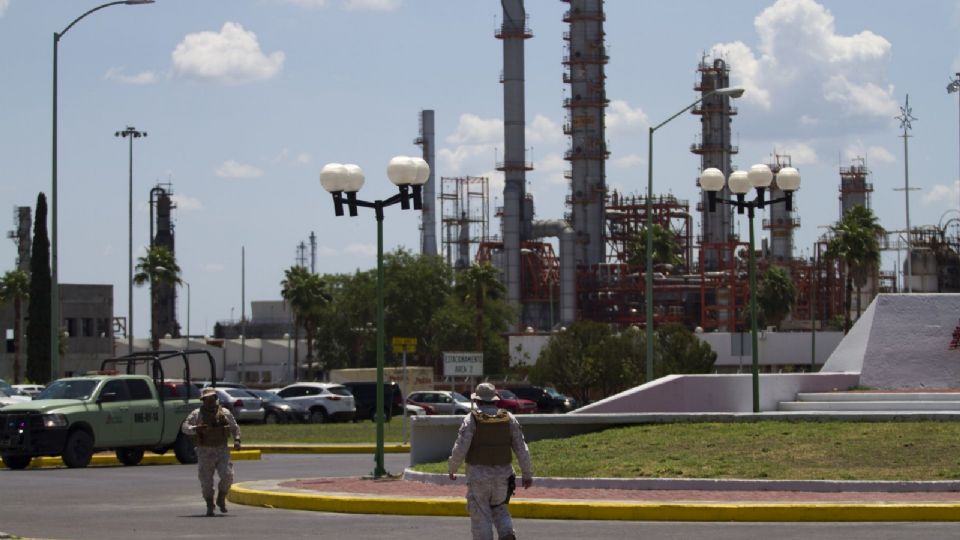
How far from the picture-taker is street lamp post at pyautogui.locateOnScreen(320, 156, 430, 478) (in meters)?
22.6

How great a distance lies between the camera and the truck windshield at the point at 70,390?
28.5m

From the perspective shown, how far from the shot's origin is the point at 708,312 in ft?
351

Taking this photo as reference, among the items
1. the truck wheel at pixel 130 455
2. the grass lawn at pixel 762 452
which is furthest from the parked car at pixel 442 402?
the grass lawn at pixel 762 452

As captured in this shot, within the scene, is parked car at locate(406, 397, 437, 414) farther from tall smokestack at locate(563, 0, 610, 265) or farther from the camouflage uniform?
tall smokestack at locate(563, 0, 610, 265)

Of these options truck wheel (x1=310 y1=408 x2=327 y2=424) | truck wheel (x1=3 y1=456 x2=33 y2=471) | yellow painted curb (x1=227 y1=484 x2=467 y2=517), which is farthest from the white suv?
yellow painted curb (x1=227 y1=484 x2=467 y2=517)

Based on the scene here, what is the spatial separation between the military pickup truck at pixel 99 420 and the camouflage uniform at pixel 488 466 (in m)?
16.2

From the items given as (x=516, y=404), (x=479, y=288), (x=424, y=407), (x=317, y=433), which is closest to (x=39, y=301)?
(x=424, y=407)

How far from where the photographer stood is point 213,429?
1855 centimetres

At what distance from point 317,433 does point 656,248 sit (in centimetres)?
6346

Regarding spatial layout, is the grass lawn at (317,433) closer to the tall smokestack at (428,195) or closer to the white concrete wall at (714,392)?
the white concrete wall at (714,392)

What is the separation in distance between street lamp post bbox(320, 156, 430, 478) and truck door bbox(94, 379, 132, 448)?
25.0 feet

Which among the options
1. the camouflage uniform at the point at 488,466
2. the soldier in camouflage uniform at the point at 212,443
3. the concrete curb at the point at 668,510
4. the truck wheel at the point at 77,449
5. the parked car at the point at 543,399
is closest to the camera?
the camouflage uniform at the point at 488,466

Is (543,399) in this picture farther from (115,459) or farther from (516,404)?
(115,459)

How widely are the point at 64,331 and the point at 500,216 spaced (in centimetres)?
3069
